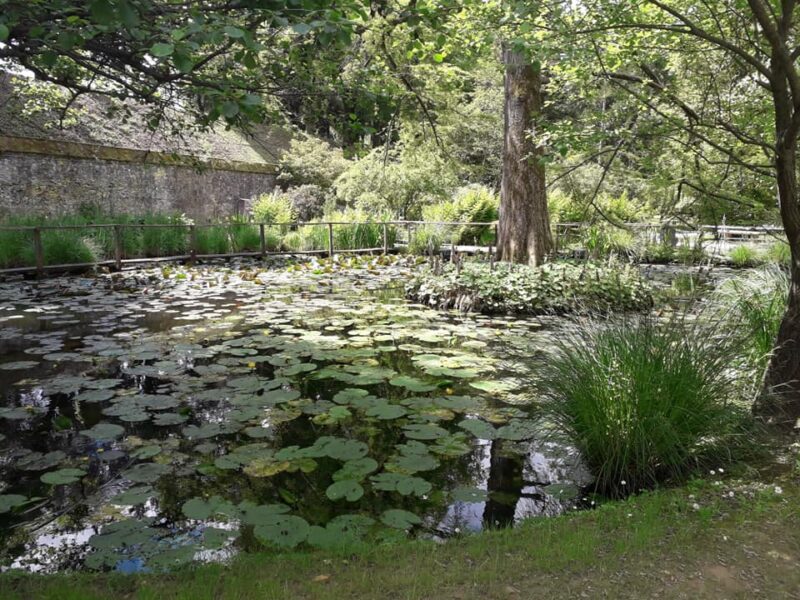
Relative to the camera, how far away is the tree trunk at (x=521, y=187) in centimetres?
951

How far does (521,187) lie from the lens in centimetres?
988

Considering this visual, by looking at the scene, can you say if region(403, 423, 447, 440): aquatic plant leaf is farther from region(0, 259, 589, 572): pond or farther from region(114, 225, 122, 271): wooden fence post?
region(114, 225, 122, 271): wooden fence post

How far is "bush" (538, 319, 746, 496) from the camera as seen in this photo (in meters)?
3.21

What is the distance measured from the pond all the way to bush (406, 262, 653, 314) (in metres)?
0.90

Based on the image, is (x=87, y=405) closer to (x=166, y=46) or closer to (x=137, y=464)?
(x=137, y=464)

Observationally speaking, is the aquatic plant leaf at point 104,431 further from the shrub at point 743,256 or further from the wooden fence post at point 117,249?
the shrub at point 743,256

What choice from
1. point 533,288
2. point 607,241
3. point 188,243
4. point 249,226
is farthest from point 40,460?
point 607,241

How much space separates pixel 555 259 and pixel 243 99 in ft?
27.4

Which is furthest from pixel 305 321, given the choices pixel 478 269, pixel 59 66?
pixel 59 66

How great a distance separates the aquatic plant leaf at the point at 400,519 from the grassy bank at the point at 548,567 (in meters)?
0.37

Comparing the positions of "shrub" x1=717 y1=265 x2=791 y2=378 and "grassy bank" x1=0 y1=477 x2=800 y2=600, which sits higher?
"shrub" x1=717 y1=265 x2=791 y2=378

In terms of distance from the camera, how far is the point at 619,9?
13.2 ft

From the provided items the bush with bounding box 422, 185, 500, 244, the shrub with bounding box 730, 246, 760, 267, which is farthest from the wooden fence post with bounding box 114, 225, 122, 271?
the shrub with bounding box 730, 246, 760, 267

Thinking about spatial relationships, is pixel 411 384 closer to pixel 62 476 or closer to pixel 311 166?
pixel 62 476
